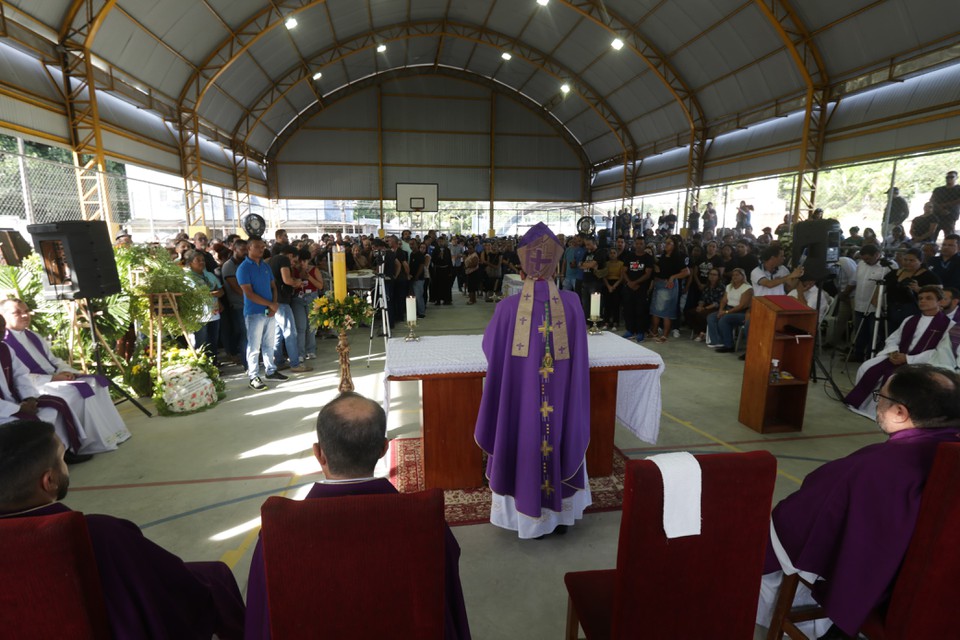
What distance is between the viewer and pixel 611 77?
17141 millimetres

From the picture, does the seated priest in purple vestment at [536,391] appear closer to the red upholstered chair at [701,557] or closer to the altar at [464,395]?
the altar at [464,395]

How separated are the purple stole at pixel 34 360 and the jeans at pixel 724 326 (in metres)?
7.39

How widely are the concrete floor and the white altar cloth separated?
15.7 inches

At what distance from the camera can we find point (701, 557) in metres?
1.44

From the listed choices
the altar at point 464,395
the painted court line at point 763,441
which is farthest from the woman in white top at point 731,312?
the altar at point 464,395

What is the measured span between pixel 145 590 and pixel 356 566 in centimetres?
70

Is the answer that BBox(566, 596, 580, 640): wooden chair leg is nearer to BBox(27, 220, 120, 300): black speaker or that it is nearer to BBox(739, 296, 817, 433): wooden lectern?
BBox(739, 296, 817, 433): wooden lectern

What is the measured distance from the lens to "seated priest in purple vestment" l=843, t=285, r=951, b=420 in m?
4.40

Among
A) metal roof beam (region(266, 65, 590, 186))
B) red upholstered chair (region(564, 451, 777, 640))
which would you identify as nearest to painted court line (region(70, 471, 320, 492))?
red upholstered chair (region(564, 451, 777, 640))

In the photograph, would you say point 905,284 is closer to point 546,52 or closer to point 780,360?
point 780,360

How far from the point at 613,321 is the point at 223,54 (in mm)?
12049

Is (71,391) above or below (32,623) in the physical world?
below

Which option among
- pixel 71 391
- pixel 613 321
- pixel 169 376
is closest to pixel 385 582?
pixel 71 391

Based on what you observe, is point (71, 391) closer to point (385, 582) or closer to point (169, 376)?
point (169, 376)
